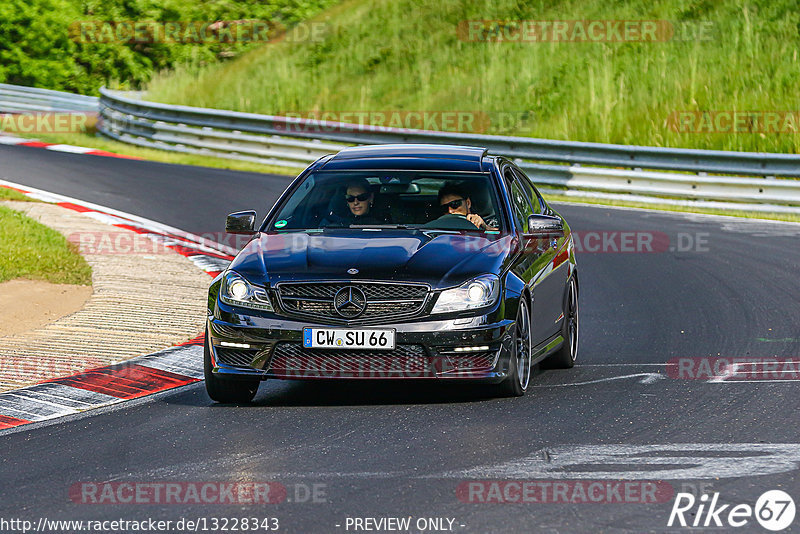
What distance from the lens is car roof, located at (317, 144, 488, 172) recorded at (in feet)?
31.2

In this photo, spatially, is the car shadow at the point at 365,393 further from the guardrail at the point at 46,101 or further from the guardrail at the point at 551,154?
the guardrail at the point at 46,101

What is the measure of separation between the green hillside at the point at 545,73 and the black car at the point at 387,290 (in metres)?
15.6

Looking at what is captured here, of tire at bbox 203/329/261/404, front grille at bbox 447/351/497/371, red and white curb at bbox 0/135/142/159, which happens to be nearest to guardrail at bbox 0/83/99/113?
red and white curb at bbox 0/135/142/159

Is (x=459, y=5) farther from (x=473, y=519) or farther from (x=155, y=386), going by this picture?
(x=473, y=519)

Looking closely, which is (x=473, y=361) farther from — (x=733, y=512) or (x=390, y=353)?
(x=733, y=512)

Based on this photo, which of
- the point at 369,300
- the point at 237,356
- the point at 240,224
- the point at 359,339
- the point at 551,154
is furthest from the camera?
the point at 551,154

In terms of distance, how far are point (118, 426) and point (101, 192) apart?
12.9 meters

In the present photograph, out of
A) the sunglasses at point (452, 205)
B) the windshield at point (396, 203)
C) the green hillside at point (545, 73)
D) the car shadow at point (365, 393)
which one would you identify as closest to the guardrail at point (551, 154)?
the green hillside at point (545, 73)

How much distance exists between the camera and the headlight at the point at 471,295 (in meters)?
7.94

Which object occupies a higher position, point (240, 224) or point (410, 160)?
point (410, 160)

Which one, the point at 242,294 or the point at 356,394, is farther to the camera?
the point at 356,394

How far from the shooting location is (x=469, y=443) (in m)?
7.07

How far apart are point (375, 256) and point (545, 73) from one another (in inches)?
885

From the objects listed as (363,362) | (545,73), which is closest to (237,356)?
(363,362)
